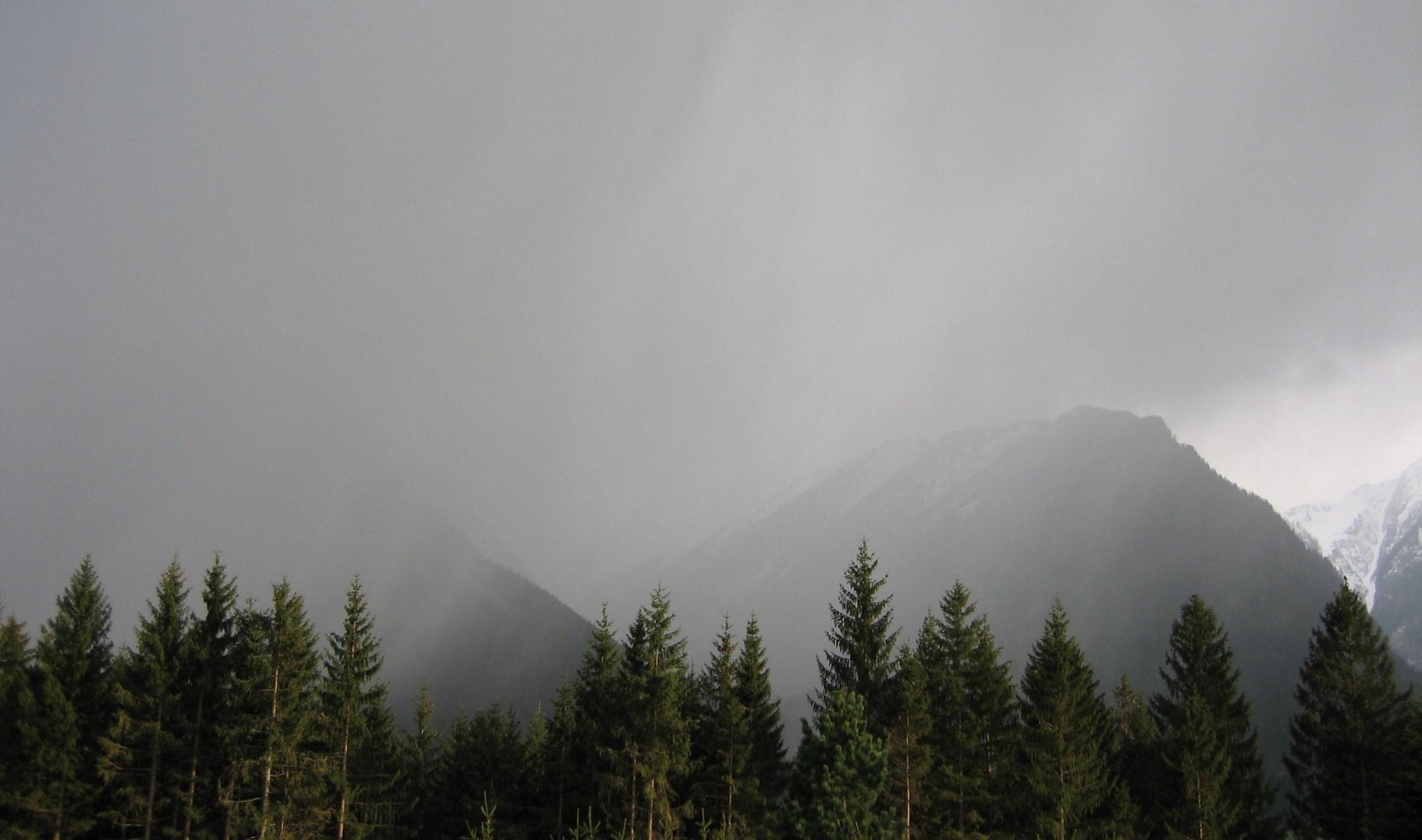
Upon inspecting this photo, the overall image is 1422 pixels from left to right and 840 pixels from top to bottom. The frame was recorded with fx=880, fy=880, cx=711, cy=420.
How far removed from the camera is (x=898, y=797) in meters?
43.7

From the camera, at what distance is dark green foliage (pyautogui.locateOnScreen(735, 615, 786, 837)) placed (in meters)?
46.9

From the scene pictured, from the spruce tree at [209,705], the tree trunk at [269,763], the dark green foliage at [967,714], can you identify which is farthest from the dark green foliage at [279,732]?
the dark green foliage at [967,714]

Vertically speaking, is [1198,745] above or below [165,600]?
below

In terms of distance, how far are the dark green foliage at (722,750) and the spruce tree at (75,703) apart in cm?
2931

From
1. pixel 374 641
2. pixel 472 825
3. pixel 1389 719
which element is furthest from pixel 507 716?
pixel 1389 719

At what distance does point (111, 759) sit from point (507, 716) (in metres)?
35.5

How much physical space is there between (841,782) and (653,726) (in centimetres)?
1069

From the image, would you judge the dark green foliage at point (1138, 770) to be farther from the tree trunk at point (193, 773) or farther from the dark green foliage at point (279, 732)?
the tree trunk at point (193, 773)

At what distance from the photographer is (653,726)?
44875 millimetres

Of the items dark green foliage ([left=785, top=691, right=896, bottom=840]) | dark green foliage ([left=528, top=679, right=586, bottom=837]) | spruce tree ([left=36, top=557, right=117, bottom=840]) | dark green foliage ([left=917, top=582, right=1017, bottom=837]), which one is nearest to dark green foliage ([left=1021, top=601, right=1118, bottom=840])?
dark green foliage ([left=917, top=582, right=1017, bottom=837])

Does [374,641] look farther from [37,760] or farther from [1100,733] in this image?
[1100,733]

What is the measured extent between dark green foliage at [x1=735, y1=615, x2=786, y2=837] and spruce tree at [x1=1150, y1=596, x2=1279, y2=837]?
20.4 m

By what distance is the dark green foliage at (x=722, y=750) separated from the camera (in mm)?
45844

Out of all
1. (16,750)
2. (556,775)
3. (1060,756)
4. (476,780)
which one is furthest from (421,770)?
(1060,756)
